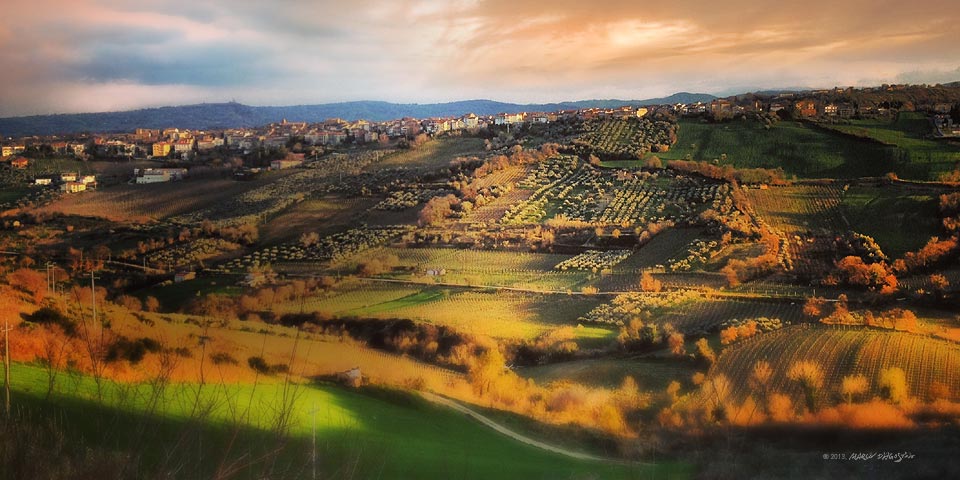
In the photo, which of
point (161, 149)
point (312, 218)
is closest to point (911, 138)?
point (312, 218)

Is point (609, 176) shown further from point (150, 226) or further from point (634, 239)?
point (150, 226)

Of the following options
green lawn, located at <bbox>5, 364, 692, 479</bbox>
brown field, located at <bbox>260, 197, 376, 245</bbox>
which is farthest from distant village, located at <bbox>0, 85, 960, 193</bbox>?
green lawn, located at <bbox>5, 364, 692, 479</bbox>

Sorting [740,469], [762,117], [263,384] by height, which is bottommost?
[740,469]

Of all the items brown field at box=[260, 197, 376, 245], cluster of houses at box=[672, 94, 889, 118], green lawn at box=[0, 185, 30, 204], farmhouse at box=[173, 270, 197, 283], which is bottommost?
farmhouse at box=[173, 270, 197, 283]

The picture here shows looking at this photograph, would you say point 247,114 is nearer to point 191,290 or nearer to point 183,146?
point 183,146

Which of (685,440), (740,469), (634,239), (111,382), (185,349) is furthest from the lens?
(634,239)

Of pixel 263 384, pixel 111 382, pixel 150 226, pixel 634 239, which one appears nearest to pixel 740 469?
pixel 634 239

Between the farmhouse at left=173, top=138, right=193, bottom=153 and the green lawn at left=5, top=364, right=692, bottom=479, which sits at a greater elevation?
the farmhouse at left=173, top=138, right=193, bottom=153

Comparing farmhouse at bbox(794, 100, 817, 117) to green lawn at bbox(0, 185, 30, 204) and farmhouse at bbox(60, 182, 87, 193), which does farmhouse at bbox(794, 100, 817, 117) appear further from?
green lawn at bbox(0, 185, 30, 204)
